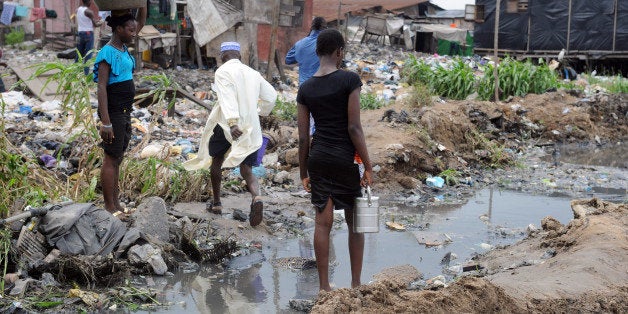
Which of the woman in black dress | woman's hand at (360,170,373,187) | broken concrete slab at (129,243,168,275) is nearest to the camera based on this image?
the woman in black dress

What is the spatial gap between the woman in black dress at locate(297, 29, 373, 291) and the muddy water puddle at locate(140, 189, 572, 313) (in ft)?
2.06

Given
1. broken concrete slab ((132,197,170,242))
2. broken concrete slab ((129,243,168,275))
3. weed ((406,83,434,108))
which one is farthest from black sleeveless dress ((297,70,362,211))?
weed ((406,83,434,108))

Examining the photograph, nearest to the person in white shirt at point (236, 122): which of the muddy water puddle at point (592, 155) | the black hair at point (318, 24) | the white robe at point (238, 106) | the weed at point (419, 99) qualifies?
the white robe at point (238, 106)

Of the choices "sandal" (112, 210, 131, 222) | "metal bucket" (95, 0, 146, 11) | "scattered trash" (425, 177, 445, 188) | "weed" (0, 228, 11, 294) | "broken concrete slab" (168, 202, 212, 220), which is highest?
"metal bucket" (95, 0, 146, 11)

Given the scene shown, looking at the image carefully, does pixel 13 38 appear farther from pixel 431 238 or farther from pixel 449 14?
pixel 449 14

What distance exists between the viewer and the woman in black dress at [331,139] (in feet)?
14.4

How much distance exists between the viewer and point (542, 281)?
4625 mm

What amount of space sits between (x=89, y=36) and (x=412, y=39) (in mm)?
22457

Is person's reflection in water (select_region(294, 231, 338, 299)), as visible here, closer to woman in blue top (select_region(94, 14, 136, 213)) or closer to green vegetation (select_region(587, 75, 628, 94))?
woman in blue top (select_region(94, 14, 136, 213))

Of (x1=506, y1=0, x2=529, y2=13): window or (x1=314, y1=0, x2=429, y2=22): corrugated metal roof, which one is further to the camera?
(x1=314, y1=0, x2=429, y2=22): corrugated metal roof

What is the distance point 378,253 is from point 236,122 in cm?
155

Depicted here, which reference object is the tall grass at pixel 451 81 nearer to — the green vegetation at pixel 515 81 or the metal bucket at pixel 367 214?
the green vegetation at pixel 515 81

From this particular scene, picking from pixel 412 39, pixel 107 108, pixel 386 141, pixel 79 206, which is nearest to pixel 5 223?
pixel 79 206

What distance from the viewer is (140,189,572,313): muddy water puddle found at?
4785mm
